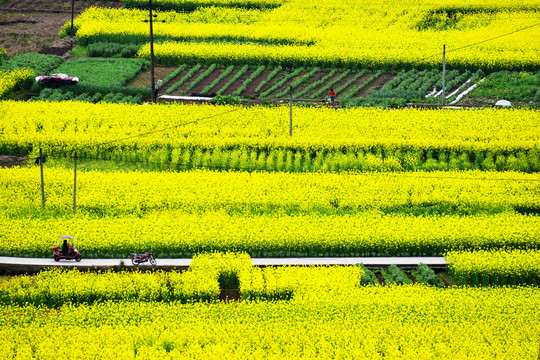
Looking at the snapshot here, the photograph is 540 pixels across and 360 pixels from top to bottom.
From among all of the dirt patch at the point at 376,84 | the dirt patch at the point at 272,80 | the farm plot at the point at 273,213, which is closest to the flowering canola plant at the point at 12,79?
the farm plot at the point at 273,213

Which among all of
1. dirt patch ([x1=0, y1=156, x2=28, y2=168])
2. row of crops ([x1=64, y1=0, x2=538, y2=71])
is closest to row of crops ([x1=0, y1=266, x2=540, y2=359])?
dirt patch ([x1=0, y1=156, x2=28, y2=168])

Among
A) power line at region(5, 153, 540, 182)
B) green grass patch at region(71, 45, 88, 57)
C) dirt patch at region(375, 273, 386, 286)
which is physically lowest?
dirt patch at region(375, 273, 386, 286)

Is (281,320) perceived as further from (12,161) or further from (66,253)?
(12,161)

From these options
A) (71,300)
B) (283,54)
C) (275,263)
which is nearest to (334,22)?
(283,54)

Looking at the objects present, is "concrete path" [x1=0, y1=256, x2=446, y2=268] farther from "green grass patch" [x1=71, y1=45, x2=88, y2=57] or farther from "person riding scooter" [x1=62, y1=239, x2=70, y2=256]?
"green grass patch" [x1=71, y1=45, x2=88, y2=57]

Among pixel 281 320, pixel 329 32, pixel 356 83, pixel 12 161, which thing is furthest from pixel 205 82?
pixel 281 320
